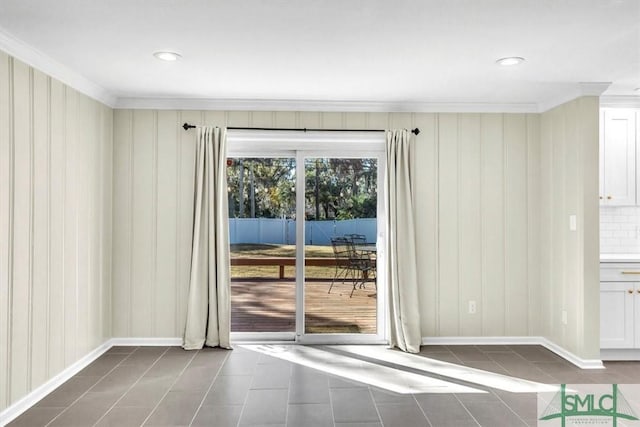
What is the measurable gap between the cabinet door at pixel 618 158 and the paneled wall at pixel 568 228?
48cm

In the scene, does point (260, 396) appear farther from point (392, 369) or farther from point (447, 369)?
point (447, 369)

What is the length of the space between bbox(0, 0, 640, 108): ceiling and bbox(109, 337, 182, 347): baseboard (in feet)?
Answer: 7.93

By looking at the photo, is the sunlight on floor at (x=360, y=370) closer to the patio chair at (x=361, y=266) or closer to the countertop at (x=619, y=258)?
the patio chair at (x=361, y=266)

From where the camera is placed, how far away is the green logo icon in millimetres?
3146

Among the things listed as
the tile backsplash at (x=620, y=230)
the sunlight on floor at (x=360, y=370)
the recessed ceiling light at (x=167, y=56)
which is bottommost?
the sunlight on floor at (x=360, y=370)

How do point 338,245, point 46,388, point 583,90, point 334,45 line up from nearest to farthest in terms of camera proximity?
point 334,45
point 46,388
point 583,90
point 338,245

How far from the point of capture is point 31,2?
250 cm

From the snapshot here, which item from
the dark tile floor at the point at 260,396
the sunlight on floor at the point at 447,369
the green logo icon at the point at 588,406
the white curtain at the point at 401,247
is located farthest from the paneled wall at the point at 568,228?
the white curtain at the point at 401,247

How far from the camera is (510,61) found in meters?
3.48

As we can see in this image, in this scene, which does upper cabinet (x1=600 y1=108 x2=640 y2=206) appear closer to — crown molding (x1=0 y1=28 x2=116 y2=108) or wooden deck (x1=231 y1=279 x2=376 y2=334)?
wooden deck (x1=231 y1=279 x2=376 y2=334)

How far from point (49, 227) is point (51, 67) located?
1.21 m

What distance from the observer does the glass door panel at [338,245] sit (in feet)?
16.1

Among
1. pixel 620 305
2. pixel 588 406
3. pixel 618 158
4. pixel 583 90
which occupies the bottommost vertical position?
pixel 588 406

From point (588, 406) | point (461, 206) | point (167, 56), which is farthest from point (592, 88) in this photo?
point (167, 56)
